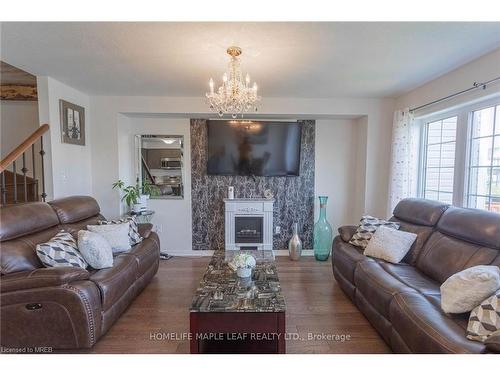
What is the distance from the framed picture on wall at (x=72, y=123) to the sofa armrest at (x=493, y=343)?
4227mm

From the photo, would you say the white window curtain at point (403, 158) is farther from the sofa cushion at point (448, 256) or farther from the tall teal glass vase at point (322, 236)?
the sofa cushion at point (448, 256)

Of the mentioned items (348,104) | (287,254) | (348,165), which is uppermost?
(348,104)

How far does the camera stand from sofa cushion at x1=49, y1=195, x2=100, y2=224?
272cm

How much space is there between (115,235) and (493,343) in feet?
9.94

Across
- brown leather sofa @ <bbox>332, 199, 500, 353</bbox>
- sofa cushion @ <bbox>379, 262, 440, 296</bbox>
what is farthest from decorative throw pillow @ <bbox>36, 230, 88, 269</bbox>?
sofa cushion @ <bbox>379, 262, 440, 296</bbox>

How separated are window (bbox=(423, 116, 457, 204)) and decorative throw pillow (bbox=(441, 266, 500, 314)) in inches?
67.2

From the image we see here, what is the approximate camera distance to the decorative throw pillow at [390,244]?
2.54m

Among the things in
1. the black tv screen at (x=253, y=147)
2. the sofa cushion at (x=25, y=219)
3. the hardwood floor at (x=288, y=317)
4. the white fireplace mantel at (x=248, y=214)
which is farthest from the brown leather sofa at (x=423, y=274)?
the sofa cushion at (x=25, y=219)

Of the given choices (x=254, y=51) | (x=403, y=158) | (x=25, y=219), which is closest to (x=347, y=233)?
(x=403, y=158)

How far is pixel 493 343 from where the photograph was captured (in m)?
1.22
